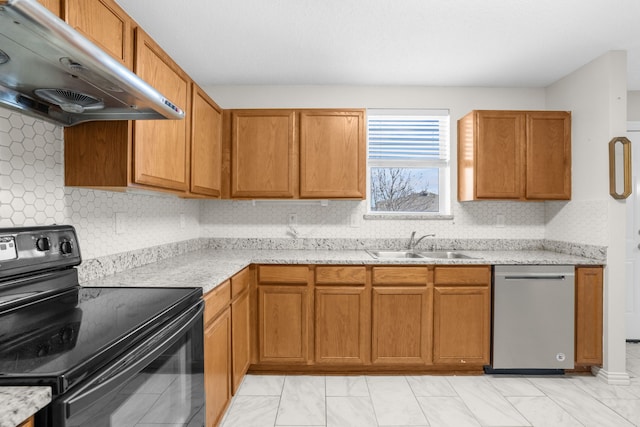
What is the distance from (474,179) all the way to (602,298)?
1.28 metres

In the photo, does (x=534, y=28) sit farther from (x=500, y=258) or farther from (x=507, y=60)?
(x=500, y=258)

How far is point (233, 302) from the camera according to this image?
215 cm

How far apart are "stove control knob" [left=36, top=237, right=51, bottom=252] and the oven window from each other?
2.15 feet

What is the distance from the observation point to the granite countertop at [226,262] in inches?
67.1

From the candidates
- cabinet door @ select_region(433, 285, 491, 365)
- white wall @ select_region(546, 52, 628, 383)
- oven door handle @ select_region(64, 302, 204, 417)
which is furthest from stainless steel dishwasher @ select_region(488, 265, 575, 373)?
oven door handle @ select_region(64, 302, 204, 417)

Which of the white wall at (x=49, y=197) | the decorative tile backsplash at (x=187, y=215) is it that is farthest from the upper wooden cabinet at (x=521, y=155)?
the white wall at (x=49, y=197)

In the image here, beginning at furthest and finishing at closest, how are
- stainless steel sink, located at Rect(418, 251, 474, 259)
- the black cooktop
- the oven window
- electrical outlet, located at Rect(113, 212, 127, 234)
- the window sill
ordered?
the window sill → stainless steel sink, located at Rect(418, 251, 474, 259) → electrical outlet, located at Rect(113, 212, 127, 234) → the oven window → the black cooktop

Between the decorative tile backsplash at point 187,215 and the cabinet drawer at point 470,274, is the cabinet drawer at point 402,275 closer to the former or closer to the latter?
the cabinet drawer at point 470,274

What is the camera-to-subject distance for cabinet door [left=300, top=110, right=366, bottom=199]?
Answer: 9.41 ft

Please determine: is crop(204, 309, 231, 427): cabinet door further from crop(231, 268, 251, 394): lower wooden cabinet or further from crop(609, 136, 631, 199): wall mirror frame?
crop(609, 136, 631, 199): wall mirror frame

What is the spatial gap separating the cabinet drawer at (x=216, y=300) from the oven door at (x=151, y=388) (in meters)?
0.16

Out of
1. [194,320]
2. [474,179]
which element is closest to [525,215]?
[474,179]

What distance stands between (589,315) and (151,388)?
299 cm

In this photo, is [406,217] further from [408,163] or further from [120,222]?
[120,222]
